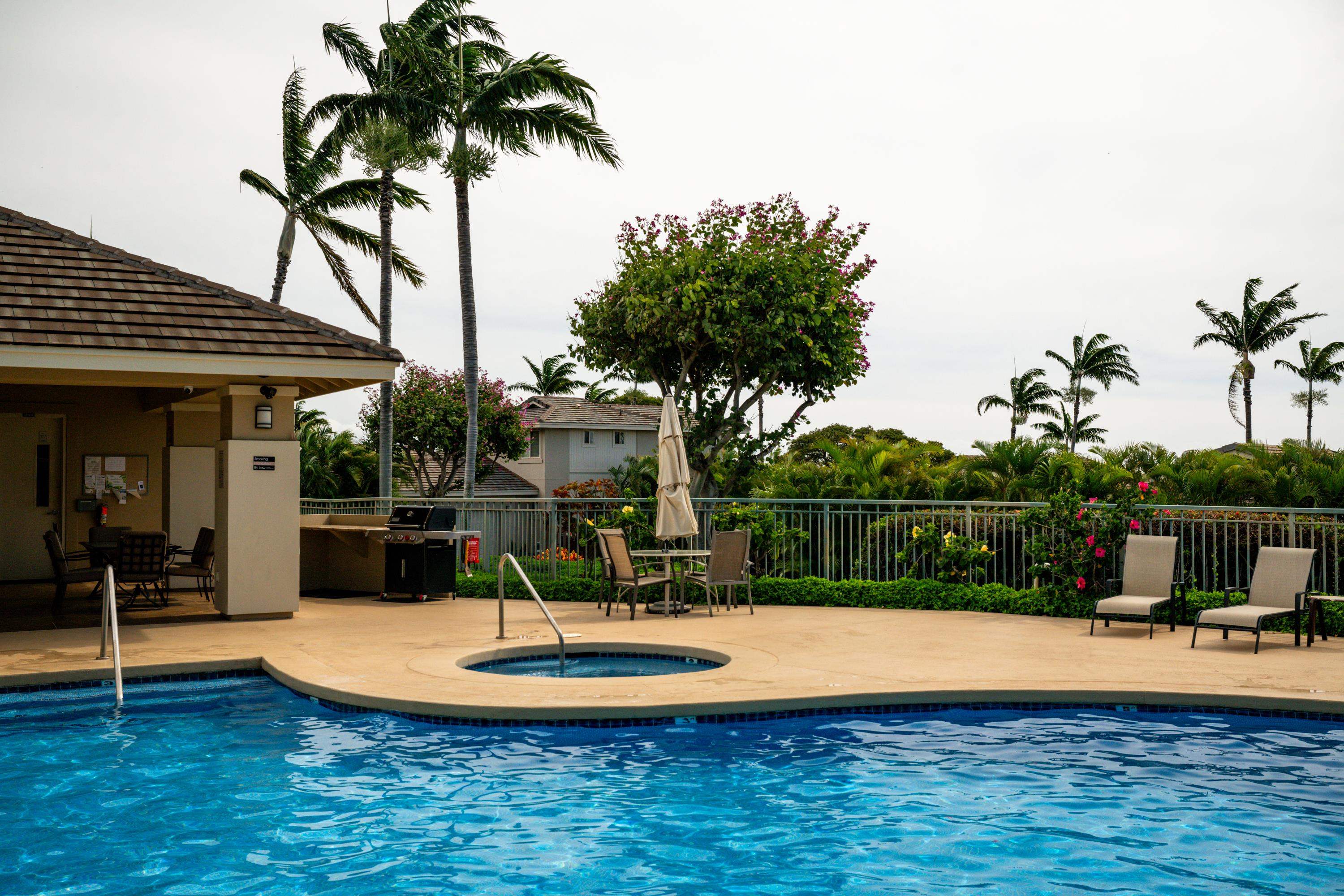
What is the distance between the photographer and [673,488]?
12367mm

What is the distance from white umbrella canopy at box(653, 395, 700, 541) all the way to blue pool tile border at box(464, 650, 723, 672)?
2798mm

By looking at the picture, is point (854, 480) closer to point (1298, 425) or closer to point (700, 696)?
point (700, 696)

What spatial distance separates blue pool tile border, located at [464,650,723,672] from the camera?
912 cm

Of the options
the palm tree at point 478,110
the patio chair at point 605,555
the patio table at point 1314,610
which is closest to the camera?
the patio table at point 1314,610

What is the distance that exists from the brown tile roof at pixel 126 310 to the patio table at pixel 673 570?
12.2 feet

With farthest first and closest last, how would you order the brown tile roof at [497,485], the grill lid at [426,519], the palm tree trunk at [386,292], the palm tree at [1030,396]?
the palm tree at [1030,396], the brown tile roof at [497,485], the palm tree trunk at [386,292], the grill lid at [426,519]

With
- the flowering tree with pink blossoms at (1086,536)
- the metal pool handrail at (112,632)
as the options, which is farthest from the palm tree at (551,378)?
the metal pool handrail at (112,632)

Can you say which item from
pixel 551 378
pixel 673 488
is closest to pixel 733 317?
pixel 673 488

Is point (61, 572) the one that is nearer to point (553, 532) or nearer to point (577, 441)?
point (553, 532)

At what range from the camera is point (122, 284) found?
1171 cm

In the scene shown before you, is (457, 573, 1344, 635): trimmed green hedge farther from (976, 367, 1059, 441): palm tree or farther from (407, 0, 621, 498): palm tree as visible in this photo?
(976, 367, 1059, 441): palm tree

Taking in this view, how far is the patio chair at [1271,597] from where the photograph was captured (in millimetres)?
9297

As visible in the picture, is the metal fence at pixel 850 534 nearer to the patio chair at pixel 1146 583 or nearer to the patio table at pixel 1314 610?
the patio chair at pixel 1146 583

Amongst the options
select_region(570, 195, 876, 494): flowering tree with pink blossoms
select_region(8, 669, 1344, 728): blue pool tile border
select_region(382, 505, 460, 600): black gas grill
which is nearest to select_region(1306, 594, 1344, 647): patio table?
select_region(8, 669, 1344, 728): blue pool tile border
